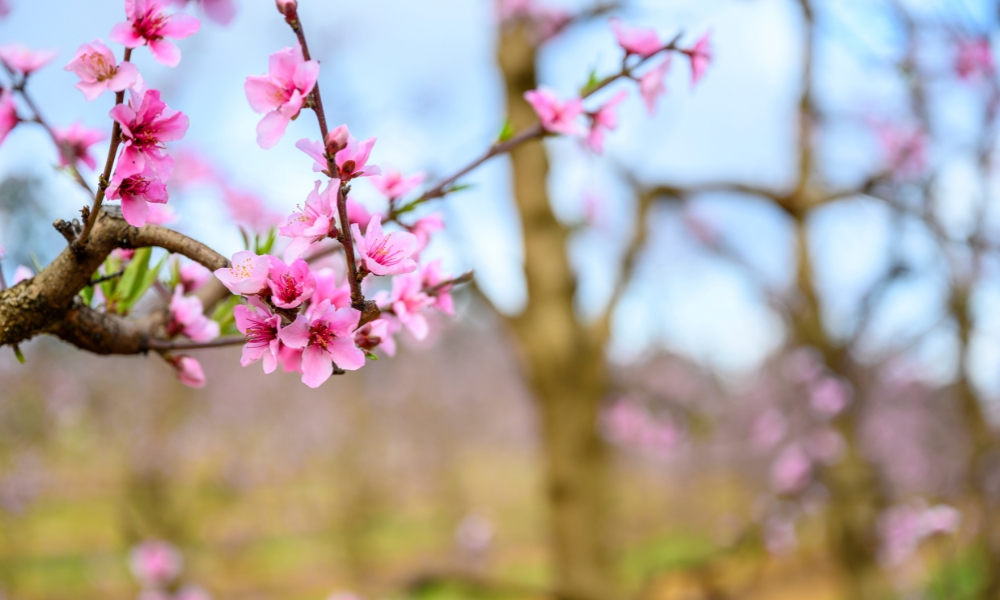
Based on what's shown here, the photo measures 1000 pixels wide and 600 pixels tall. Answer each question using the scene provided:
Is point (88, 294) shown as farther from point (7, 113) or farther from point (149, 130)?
point (149, 130)

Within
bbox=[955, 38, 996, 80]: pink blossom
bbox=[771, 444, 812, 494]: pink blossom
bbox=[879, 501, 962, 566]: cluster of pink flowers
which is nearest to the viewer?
bbox=[955, 38, 996, 80]: pink blossom

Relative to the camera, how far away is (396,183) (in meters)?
1.04

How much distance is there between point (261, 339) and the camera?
73 centimetres

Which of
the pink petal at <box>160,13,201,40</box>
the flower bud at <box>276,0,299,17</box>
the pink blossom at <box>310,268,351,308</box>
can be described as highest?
the pink petal at <box>160,13,201,40</box>

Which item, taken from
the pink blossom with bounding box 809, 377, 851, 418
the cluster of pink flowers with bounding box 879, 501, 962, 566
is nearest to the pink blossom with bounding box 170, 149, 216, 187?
the pink blossom with bounding box 809, 377, 851, 418

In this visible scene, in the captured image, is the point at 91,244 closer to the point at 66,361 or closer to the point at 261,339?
the point at 261,339

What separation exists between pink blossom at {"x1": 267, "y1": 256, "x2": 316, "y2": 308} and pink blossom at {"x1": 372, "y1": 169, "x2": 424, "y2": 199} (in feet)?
1.17

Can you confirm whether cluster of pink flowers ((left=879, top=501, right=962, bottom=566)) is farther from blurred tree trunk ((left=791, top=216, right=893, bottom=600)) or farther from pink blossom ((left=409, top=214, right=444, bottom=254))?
pink blossom ((left=409, top=214, right=444, bottom=254))

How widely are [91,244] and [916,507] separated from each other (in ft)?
22.5

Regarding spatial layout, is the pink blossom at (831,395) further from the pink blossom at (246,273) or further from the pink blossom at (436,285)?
the pink blossom at (246,273)

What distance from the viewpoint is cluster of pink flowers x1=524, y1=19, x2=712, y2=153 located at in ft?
3.48

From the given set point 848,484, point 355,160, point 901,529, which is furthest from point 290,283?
point 901,529

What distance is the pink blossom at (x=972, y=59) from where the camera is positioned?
3.64 metres

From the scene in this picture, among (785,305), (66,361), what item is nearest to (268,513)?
(66,361)
